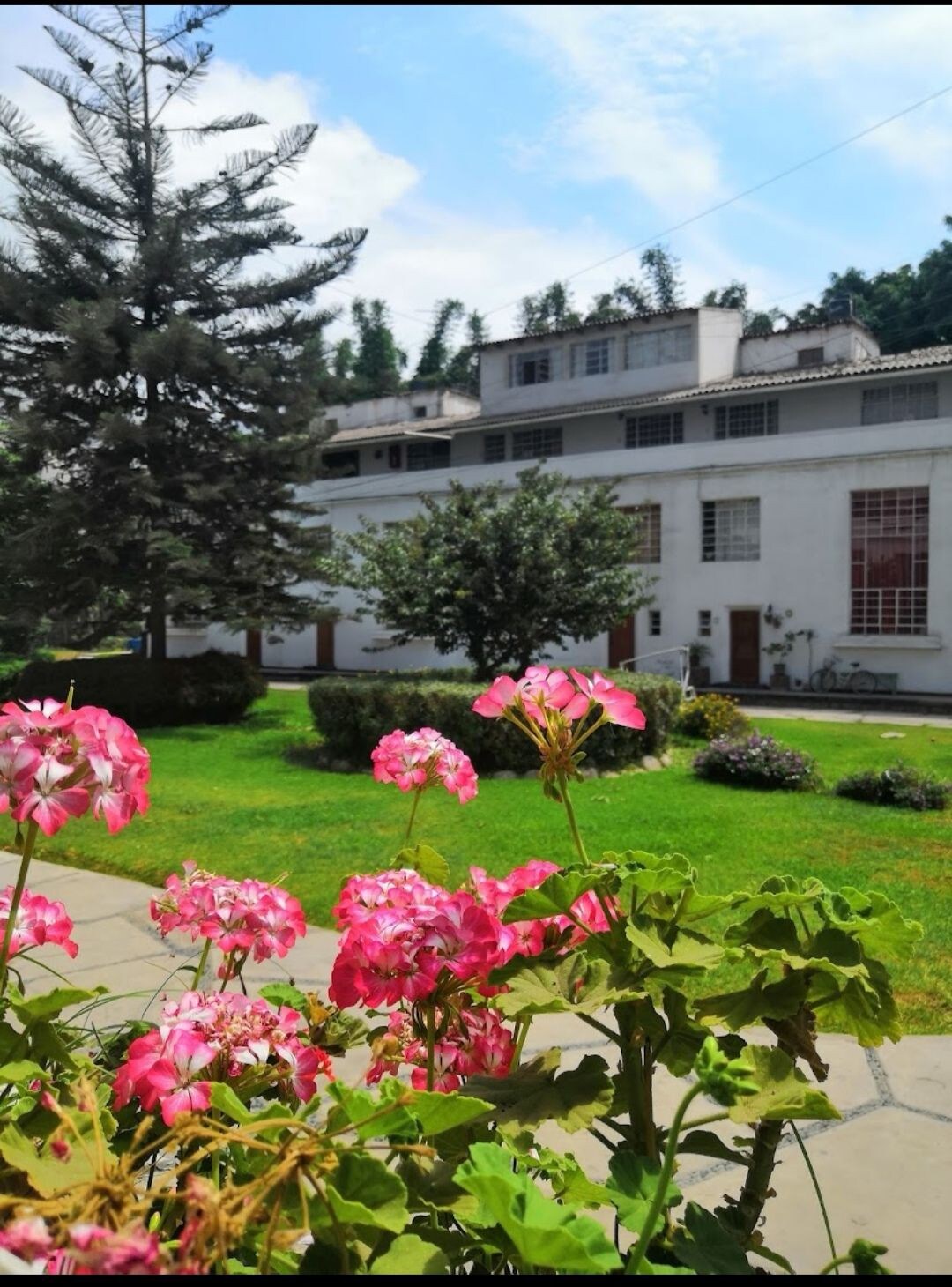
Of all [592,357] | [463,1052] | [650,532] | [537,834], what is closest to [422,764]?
[463,1052]

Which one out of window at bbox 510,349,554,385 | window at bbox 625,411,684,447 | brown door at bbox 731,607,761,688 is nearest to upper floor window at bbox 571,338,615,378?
window at bbox 510,349,554,385

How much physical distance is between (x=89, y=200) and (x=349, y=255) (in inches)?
174

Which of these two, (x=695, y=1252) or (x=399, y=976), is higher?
(x=399, y=976)

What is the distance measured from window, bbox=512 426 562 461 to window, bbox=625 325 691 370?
107 inches

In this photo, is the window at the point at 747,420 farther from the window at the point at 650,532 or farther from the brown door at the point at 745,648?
the brown door at the point at 745,648

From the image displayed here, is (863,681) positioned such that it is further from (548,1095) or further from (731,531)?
(548,1095)

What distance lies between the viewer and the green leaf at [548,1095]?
50.1 inches

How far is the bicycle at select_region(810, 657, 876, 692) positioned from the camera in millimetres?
21625

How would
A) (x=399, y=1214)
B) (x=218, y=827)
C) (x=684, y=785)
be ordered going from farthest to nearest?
(x=684, y=785) < (x=218, y=827) < (x=399, y=1214)

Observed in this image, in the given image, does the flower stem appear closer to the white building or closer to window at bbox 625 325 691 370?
A: the white building

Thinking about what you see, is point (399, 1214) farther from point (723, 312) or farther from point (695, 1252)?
point (723, 312)

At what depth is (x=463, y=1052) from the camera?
1.48m

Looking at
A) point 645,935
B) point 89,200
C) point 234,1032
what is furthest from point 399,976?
point 89,200

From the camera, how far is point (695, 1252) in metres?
1.11
